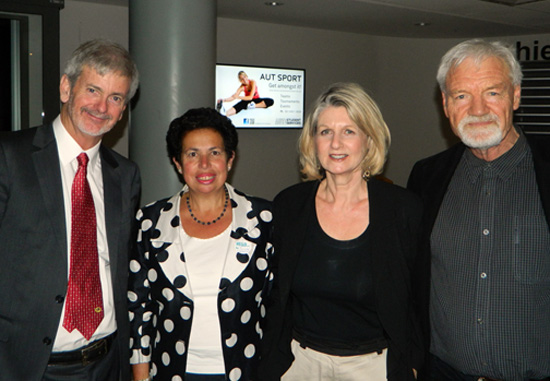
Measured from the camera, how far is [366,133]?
7.55 ft

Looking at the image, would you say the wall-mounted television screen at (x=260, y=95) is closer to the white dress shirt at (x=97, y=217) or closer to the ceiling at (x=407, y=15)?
the ceiling at (x=407, y=15)

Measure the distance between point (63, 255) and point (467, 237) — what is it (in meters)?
1.62

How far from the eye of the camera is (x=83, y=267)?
2.22m

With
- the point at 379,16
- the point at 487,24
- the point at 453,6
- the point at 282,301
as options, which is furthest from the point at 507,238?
the point at 487,24

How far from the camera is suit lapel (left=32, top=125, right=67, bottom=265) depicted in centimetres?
216

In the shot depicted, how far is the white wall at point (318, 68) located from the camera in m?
6.94

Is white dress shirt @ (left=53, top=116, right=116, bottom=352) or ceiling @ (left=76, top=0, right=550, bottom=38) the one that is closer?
white dress shirt @ (left=53, top=116, right=116, bottom=352)

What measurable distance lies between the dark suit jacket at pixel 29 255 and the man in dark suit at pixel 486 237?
1.52m

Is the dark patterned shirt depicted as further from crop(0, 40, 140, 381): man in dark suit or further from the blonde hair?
crop(0, 40, 140, 381): man in dark suit

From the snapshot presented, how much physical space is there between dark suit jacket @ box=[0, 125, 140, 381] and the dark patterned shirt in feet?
5.08

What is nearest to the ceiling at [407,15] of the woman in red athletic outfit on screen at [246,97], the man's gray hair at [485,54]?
the woman in red athletic outfit on screen at [246,97]

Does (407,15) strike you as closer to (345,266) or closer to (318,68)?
(318,68)

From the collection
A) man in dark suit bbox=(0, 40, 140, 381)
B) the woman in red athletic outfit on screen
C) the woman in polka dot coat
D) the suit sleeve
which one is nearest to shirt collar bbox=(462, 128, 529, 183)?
the woman in polka dot coat

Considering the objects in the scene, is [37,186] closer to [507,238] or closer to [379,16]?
[507,238]
